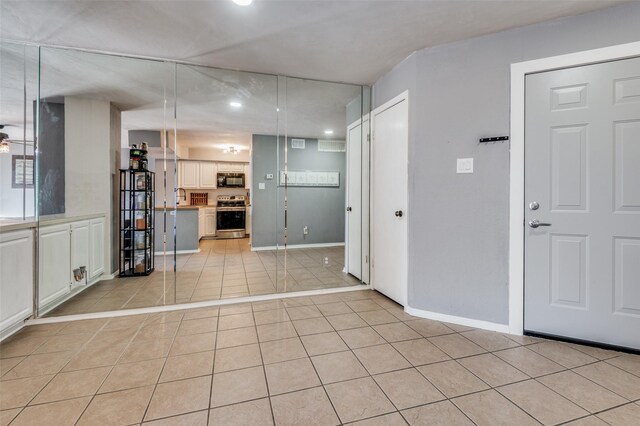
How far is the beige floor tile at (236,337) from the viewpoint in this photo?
2.21 metres

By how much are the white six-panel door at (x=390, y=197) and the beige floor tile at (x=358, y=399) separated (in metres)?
1.31

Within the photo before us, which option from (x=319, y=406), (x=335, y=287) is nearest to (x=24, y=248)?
(x=319, y=406)

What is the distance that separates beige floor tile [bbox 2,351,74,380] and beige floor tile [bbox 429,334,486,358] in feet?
8.61

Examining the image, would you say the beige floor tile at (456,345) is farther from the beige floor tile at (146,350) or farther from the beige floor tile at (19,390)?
the beige floor tile at (19,390)

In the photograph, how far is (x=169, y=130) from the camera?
16.0 feet

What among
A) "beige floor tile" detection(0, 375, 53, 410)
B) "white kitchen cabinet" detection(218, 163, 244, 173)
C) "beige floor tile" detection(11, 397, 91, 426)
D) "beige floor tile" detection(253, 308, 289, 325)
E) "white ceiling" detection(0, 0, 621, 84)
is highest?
"white ceiling" detection(0, 0, 621, 84)

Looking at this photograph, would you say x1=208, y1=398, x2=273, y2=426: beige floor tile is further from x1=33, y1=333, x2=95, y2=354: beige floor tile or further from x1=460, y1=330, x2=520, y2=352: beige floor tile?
x1=460, y1=330, x2=520, y2=352: beige floor tile

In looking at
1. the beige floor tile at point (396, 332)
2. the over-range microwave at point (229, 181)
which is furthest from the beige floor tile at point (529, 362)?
the over-range microwave at point (229, 181)

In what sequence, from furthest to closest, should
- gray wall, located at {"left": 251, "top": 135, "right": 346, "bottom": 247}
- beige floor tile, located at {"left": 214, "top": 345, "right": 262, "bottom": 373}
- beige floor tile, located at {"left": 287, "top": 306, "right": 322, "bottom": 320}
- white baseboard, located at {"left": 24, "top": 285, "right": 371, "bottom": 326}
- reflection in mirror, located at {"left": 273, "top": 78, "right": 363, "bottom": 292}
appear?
1. gray wall, located at {"left": 251, "top": 135, "right": 346, "bottom": 247}
2. reflection in mirror, located at {"left": 273, "top": 78, "right": 363, "bottom": 292}
3. beige floor tile, located at {"left": 287, "top": 306, "right": 322, "bottom": 320}
4. white baseboard, located at {"left": 24, "top": 285, "right": 371, "bottom": 326}
5. beige floor tile, located at {"left": 214, "top": 345, "right": 262, "bottom": 373}

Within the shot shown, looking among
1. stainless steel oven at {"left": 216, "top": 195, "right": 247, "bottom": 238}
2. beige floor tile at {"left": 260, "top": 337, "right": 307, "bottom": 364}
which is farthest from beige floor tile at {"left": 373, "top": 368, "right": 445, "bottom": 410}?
stainless steel oven at {"left": 216, "top": 195, "right": 247, "bottom": 238}

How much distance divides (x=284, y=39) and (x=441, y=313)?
281cm

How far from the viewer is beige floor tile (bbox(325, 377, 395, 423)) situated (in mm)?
1483

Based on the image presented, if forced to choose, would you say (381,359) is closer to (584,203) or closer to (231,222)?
(584,203)

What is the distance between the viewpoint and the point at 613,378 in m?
1.78
